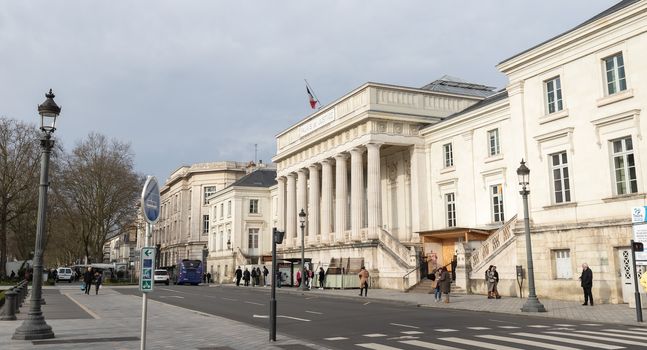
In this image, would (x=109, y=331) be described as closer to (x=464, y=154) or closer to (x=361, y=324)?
(x=361, y=324)

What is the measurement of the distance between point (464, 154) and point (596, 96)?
14557 mm

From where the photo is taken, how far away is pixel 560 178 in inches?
1067

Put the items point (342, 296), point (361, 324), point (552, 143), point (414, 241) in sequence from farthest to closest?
point (414, 241), point (342, 296), point (552, 143), point (361, 324)

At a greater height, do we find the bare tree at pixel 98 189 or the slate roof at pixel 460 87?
the slate roof at pixel 460 87

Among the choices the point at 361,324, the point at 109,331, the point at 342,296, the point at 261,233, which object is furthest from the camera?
the point at 261,233

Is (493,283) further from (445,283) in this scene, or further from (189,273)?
(189,273)

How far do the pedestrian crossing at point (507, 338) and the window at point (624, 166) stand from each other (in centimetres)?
1039

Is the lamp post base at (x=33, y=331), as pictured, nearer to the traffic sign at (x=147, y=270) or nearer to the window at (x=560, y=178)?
the traffic sign at (x=147, y=270)

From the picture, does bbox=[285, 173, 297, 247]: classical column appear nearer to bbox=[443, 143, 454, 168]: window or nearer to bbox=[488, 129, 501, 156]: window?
bbox=[443, 143, 454, 168]: window

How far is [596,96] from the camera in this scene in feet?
83.6

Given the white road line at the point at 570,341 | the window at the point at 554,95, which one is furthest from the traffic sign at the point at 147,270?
the window at the point at 554,95

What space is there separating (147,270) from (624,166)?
21982 millimetres

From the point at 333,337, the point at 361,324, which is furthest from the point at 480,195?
the point at 333,337

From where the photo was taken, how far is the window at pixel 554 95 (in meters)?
27.6
